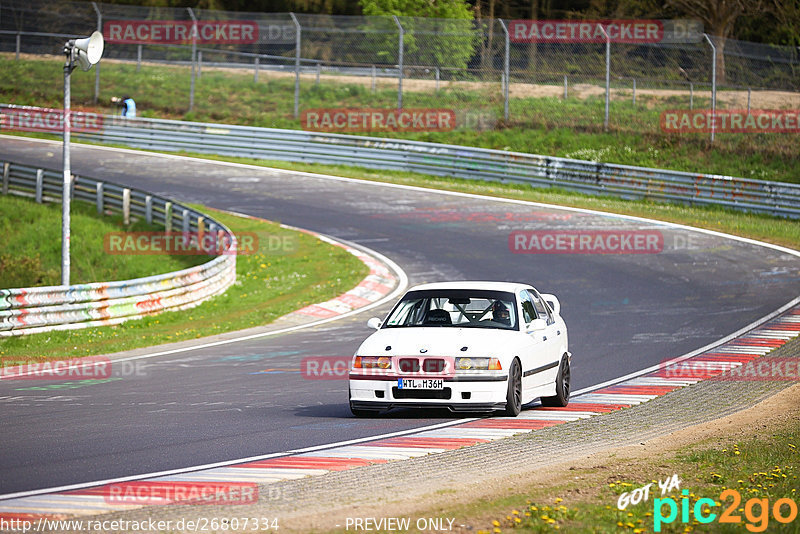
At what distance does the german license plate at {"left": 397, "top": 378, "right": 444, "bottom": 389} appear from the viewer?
10773mm

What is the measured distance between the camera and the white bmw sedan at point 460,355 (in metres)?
10.8

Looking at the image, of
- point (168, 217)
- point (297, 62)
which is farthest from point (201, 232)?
point (297, 62)

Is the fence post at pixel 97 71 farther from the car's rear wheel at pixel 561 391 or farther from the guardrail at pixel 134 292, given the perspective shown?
the car's rear wheel at pixel 561 391

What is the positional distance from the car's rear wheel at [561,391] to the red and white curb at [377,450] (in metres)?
0.15

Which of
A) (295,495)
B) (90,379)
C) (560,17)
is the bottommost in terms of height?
(90,379)

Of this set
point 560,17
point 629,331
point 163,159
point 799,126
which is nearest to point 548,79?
point 799,126

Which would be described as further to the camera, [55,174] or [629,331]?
[55,174]

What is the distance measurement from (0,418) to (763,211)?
24.7 meters

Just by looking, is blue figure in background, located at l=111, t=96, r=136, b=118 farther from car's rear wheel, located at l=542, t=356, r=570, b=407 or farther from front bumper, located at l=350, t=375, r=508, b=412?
front bumper, located at l=350, t=375, r=508, b=412

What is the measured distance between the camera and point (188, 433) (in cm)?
1005

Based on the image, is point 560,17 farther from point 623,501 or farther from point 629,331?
point 623,501

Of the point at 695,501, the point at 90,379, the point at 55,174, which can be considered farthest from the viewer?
the point at 55,174

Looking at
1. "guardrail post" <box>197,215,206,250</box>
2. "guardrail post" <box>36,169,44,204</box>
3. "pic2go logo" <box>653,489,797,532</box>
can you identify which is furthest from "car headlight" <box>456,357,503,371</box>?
"guardrail post" <box>36,169,44,204</box>

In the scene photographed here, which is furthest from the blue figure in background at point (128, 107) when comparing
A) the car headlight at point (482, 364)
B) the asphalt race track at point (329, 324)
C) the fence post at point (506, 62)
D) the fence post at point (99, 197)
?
the car headlight at point (482, 364)
